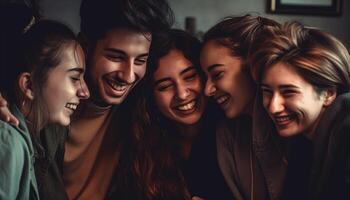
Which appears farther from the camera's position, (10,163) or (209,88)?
(209,88)

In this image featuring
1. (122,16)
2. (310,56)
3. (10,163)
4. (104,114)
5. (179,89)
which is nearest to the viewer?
(10,163)

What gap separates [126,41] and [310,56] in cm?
69

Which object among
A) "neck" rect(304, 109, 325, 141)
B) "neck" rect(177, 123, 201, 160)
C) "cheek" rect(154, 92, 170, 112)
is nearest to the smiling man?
"cheek" rect(154, 92, 170, 112)

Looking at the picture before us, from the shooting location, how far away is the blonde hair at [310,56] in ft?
4.87

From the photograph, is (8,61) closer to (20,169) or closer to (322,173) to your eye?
(20,169)

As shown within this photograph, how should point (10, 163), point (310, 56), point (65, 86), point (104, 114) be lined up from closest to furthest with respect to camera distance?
point (10, 163)
point (310, 56)
point (65, 86)
point (104, 114)

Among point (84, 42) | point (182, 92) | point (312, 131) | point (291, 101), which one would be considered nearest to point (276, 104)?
point (291, 101)

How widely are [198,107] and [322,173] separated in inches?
25.3

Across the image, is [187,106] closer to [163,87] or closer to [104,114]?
[163,87]

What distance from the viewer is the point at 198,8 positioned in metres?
3.69

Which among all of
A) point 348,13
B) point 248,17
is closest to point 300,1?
point 348,13

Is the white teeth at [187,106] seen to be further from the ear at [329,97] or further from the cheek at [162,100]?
the ear at [329,97]

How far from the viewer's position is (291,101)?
1510mm

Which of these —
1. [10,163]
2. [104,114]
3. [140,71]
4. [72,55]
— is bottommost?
[104,114]
